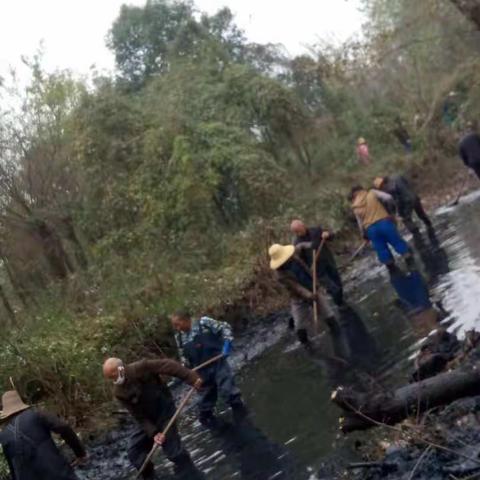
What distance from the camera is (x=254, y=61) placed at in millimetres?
36812

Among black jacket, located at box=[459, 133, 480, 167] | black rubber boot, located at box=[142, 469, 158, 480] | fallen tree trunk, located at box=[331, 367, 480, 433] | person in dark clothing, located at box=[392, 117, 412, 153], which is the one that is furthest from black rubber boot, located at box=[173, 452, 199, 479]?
person in dark clothing, located at box=[392, 117, 412, 153]

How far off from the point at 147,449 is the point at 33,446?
85.4 inches

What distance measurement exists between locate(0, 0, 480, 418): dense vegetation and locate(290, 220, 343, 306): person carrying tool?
152 inches

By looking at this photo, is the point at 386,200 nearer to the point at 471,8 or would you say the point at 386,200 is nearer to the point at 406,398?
the point at 471,8

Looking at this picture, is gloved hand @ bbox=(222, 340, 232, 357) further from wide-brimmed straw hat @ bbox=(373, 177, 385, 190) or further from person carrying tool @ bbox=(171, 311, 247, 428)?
wide-brimmed straw hat @ bbox=(373, 177, 385, 190)

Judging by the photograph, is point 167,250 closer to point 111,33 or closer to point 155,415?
point 155,415

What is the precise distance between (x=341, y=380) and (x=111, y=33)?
35624 mm

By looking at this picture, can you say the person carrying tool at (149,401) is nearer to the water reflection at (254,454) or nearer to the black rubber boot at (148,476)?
the black rubber boot at (148,476)

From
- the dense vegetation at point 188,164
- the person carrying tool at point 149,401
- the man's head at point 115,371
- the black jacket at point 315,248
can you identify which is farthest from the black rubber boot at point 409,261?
the man's head at point 115,371

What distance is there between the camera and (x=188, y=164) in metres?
24.5

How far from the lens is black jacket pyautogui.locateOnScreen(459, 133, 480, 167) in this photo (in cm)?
1679

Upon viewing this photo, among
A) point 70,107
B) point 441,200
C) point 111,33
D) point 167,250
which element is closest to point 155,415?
point 167,250

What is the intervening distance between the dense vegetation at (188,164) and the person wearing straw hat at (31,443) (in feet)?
21.7

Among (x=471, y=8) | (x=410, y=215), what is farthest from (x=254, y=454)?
(x=410, y=215)
